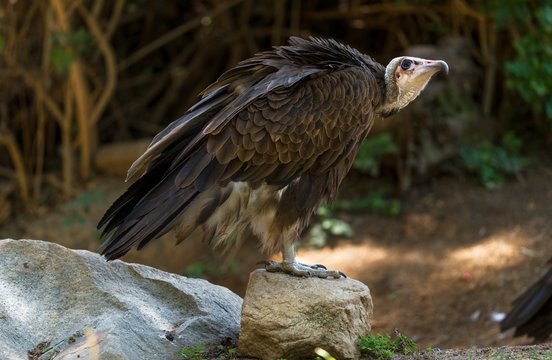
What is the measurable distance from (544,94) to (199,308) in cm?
593

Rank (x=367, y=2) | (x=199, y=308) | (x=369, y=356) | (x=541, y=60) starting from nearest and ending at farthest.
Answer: (x=369, y=356)
(x=199, y=308)
(x=541, y=60)
(x=367, y=2)

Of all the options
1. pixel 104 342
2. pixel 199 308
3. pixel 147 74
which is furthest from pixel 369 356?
pixel 147 74

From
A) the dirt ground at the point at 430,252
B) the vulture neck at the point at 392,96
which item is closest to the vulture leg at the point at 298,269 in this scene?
the vulture neck at the point at 392,96

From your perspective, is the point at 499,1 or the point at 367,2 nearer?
the point at 499,1

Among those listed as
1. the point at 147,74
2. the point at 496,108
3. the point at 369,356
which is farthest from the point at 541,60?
the point at 369,356

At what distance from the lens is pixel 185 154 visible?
15.6 ft

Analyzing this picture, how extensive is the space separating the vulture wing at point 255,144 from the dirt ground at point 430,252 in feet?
10.6

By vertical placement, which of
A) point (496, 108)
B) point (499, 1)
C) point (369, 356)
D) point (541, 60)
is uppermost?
point (499, 1)

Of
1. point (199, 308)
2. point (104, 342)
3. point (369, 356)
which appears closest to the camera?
point (104, 342)

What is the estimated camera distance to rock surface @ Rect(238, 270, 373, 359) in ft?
14.7

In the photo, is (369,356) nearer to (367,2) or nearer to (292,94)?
(292,94)

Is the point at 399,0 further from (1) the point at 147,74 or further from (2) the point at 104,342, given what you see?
(2) the point at 104,342

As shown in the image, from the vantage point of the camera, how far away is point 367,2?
1117 cm

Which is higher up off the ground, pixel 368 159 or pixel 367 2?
pixel 367 2
